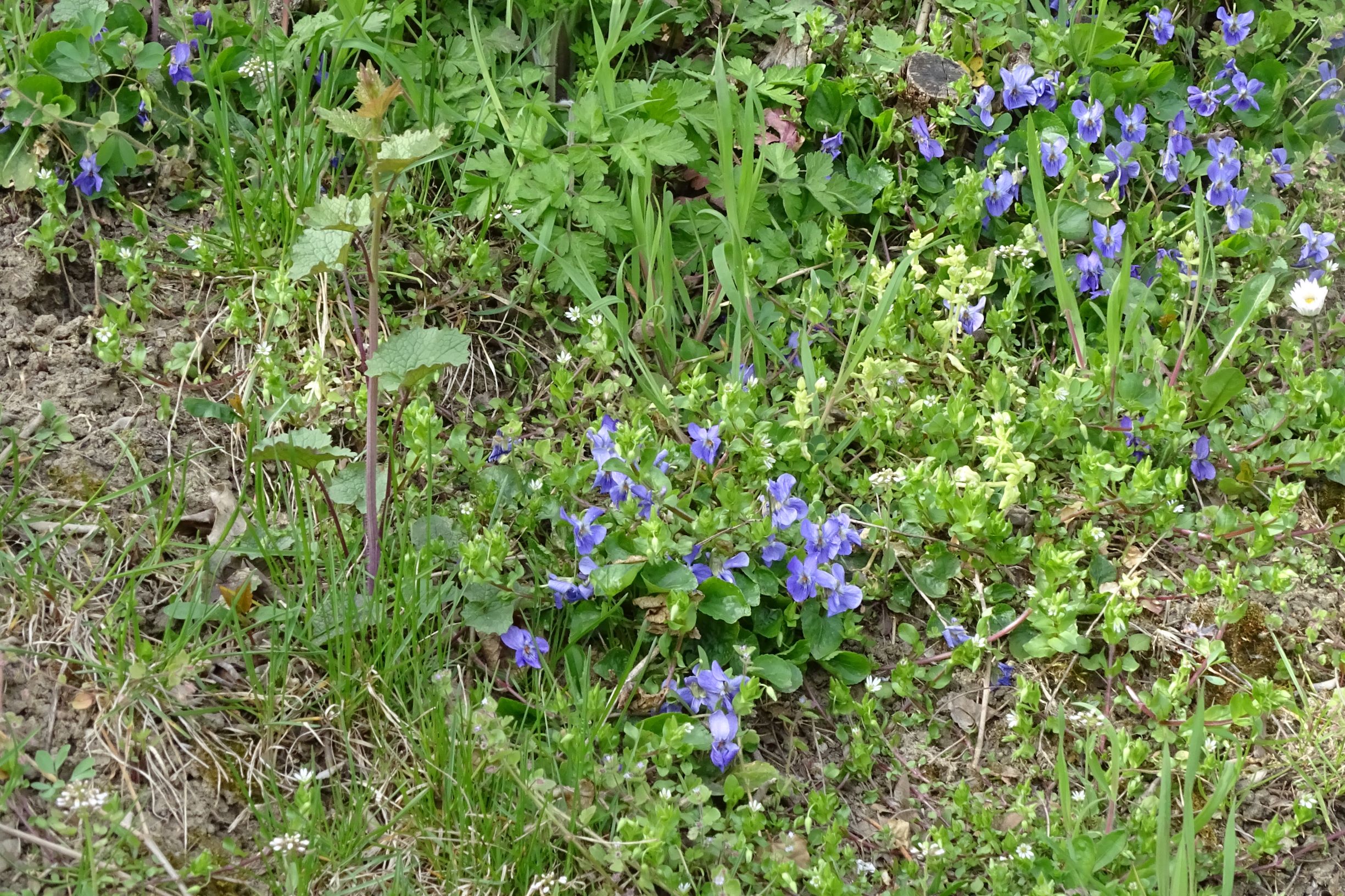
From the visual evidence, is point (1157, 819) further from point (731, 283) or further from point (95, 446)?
point (95, 446)

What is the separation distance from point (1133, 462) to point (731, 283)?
102cm

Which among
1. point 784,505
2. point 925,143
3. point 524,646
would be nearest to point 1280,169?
point 925,143

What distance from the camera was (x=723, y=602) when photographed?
2.21 meters

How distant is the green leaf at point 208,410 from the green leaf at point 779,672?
4.02 ft

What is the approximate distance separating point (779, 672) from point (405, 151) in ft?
3.84

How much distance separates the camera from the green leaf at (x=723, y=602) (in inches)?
86.1

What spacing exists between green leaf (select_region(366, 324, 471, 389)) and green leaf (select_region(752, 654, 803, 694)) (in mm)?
825

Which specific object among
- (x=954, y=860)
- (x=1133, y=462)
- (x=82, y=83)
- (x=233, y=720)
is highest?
(x=82, y=83)

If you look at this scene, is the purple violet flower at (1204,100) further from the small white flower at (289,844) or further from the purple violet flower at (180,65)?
the small white flower at (289,844)

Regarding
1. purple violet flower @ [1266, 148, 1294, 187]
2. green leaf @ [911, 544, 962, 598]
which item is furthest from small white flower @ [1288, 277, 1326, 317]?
green leaf @ [911, 544, 962, 598]

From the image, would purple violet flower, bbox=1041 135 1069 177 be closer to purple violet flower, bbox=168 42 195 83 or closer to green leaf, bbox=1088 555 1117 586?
green leaf, bbox=1088 555 1117 586

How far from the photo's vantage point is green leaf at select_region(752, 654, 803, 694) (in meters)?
2.20

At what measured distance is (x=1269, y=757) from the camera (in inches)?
88.5

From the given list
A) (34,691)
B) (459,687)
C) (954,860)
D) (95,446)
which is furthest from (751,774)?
(95,446)
